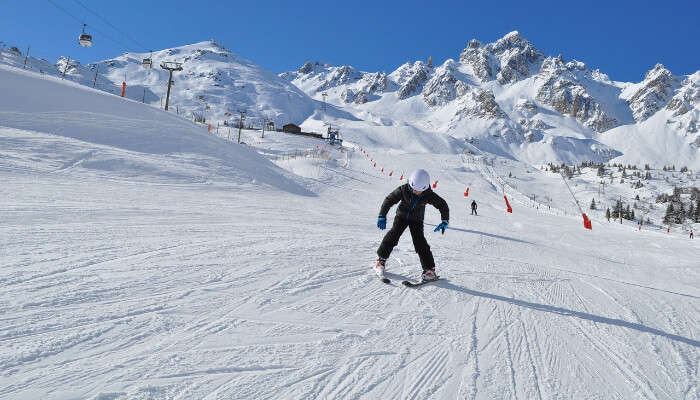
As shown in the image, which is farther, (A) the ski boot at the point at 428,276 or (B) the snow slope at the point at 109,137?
(B) the snow slope at the point at 109,137

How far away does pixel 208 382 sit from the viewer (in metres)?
2.10

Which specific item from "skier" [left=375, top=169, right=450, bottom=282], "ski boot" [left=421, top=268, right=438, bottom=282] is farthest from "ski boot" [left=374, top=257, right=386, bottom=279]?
"ski boot" [left=421, top=268, right=438, bottom=282]

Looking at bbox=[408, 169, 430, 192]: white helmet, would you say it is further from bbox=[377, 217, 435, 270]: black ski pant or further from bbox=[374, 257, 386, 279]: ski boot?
bbox=[374, 257, 386, 279]: ski boot

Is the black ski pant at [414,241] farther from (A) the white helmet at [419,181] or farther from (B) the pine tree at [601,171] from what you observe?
(B) the pine tree at [601,171]

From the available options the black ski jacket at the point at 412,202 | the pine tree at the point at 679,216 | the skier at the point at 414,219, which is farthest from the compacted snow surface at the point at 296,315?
the pine tree at the point at 679,216

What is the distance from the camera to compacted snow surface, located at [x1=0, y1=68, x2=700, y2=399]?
7.27ft

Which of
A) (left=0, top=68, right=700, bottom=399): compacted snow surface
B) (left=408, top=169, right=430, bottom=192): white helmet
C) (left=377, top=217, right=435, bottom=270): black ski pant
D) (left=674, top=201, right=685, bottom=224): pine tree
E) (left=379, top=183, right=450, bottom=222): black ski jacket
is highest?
(left=674, top=201, right=685, bottom=224): pine tree

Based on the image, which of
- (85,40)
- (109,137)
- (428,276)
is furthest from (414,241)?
(85,40)

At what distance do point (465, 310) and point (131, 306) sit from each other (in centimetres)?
319

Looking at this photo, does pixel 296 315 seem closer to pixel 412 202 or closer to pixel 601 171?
pixel 412 202

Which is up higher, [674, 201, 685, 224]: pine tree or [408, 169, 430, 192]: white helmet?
[674, 201, 685, 224]: pine tree

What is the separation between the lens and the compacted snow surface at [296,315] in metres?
2.22

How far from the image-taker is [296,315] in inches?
123

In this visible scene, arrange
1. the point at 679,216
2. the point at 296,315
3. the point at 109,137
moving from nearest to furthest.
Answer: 1. the point at 296,315
2. the point at 109,137
3. the point at 679,216
